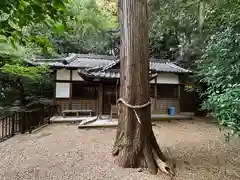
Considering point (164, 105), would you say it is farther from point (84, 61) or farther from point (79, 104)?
point (84, 61)

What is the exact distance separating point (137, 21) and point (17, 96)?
36.0 feet

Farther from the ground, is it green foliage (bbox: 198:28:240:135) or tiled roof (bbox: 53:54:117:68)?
tiled roof (bbox: 53:54:117:68)

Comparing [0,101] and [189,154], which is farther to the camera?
[0,101]

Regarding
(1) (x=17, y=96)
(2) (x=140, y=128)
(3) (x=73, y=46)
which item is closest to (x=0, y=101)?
(1) (x=17, y=96)

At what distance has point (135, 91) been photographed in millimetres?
3883

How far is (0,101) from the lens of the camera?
11727mm

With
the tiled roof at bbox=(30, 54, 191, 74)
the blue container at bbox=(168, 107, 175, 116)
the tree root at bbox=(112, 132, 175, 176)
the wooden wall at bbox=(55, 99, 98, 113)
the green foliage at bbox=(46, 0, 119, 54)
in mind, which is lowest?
the tree root at bbox=(112, 132, 175, 176)

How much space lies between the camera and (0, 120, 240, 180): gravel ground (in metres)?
3.51

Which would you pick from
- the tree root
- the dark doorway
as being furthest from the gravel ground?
the dark doorway

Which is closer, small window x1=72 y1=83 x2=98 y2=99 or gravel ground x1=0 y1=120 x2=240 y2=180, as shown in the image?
gravel ground x1=0 y1=120 x2=240 y2=180

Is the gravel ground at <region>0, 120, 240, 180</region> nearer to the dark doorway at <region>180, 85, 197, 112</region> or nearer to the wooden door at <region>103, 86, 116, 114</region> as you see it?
the wooden door at <region>103, 86, 116, 114</region>

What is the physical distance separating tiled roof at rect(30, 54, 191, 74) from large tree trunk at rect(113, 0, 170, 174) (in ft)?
18.8

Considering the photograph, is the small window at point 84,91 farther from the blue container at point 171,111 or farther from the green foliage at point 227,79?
the green foliage at point 227,79

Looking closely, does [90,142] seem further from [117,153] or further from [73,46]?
[73,46]
